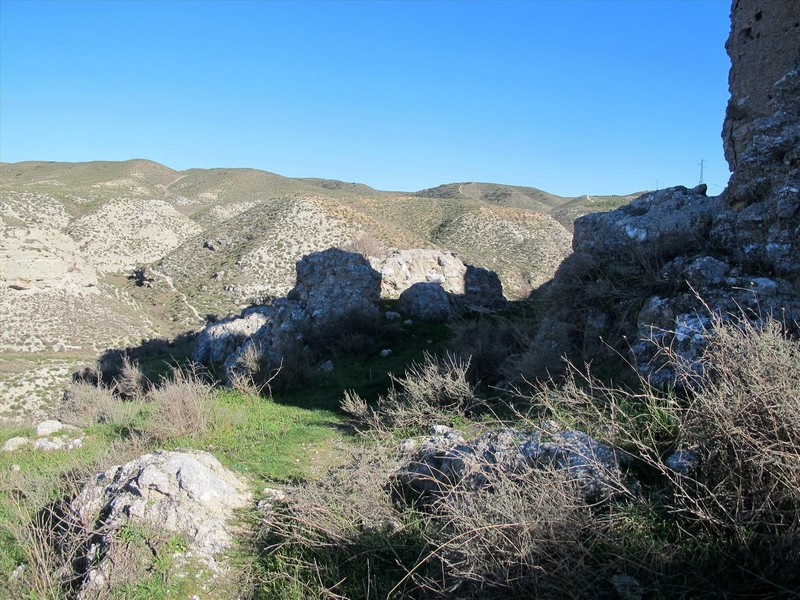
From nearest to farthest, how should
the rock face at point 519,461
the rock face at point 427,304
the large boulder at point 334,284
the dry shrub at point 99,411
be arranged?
the rock face at point 519,461 < the dry shrub at point 99,411 < the large boulder at point 334,284 < the rock face at point 427,304

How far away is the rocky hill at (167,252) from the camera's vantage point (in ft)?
90.7

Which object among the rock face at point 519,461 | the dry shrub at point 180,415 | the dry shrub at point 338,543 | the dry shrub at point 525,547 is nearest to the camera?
the dry shrub at point 525,547

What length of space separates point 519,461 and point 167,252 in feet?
151

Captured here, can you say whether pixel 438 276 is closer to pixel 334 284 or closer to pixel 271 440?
pixel 334 284

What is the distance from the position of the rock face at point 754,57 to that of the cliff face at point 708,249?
2 centimetres

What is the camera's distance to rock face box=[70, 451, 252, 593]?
13.3 ft

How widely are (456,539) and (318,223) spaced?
38570mm

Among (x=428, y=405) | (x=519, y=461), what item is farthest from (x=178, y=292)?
(x=519, y=461)

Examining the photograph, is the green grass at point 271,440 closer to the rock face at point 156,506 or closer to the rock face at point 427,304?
the rock face at point 156,506

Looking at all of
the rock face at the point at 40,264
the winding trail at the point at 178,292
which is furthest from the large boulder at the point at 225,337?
the rock face at the point at 40,264

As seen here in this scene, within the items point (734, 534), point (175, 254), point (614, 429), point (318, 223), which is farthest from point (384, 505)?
point (175, 254)

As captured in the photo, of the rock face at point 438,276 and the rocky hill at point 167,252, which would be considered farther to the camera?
the rocky hill at point 167,252

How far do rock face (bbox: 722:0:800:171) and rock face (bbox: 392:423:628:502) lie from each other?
22.4ft

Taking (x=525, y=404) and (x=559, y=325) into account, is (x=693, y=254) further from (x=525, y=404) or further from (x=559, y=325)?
(x=525, y=404)
